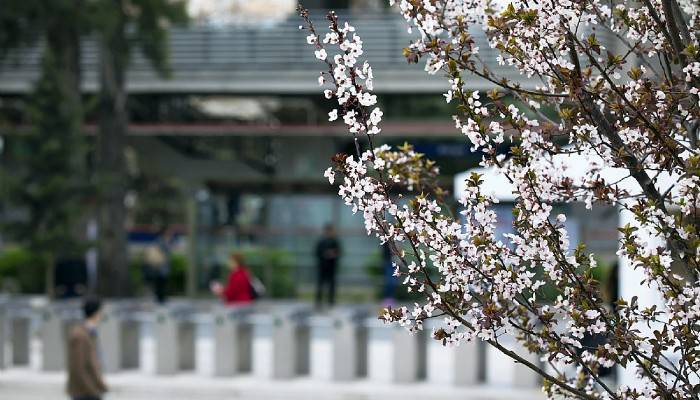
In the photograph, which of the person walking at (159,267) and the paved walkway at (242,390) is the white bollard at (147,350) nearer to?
the paved walkway at (242,390)

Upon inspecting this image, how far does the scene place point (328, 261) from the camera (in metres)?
24.8

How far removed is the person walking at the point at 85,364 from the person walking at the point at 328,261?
12.8 meters

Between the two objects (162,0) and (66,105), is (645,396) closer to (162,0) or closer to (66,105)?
(66,105)


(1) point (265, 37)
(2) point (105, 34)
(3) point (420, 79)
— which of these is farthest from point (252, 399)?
(1) point (265, 37)

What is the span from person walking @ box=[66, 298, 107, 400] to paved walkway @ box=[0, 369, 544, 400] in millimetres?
4882

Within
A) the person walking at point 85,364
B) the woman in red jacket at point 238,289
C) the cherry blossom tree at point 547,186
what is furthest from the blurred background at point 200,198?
the cherry blossom tree at point 547,186

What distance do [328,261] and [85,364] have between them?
44.1ft

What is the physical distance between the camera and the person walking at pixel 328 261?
24.4m

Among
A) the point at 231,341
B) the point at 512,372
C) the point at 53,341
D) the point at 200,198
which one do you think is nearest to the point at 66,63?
the point at 200,198

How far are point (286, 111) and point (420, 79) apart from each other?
359 cm

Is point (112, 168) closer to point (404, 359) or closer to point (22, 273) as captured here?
point (22, 273)

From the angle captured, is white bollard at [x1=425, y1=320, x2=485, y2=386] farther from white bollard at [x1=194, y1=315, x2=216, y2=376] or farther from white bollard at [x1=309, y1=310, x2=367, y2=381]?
white bollard at [x1=194, y1=315, x2=216, y2=376]

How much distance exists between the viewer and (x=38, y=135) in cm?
2259

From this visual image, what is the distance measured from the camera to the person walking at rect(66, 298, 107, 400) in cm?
1143
